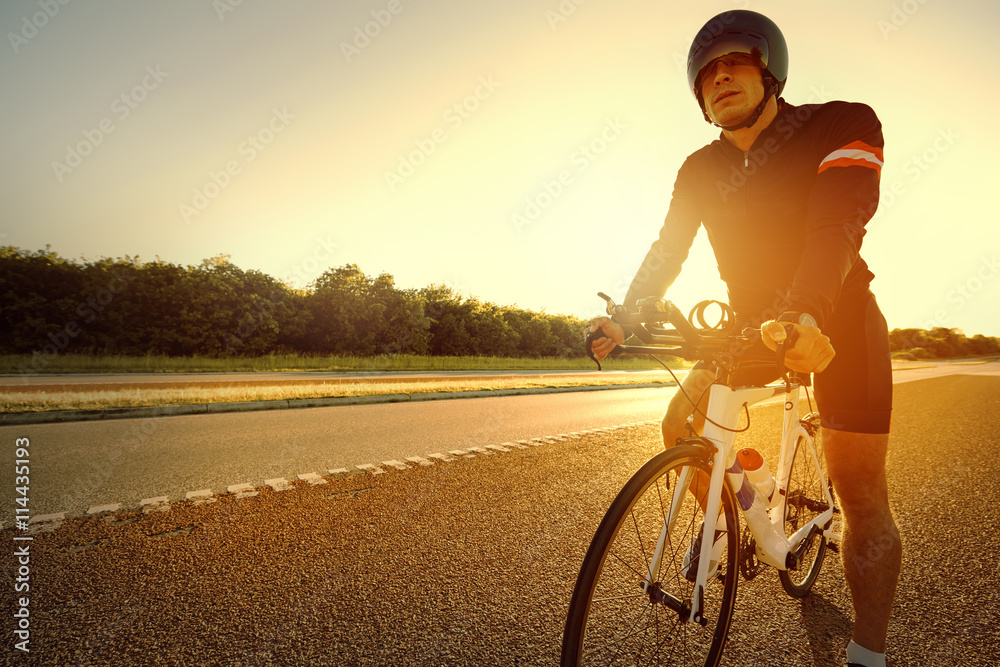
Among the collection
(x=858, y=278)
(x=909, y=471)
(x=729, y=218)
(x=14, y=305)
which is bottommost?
(x=909, y=471)

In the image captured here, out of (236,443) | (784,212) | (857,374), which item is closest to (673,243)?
(784,212)

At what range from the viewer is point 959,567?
2.87 m

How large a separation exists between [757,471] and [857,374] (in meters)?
0.56

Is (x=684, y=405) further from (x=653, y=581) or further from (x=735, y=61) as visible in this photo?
(x=735, y=61)

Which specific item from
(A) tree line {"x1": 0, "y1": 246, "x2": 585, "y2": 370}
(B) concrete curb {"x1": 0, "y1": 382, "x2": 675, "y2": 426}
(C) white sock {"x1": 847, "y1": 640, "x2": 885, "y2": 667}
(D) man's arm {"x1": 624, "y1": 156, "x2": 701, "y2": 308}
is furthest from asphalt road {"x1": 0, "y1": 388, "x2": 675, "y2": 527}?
(A) tree line {"x1": 0, "y1": 246, "x2": 585, "y2": 370}

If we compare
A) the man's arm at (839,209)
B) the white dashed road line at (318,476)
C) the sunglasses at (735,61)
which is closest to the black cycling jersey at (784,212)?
the man's arm at (839,209)

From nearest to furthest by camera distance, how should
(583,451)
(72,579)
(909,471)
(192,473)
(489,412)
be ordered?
(72,579), (192,473), (909,471), (583,451), (489,412)

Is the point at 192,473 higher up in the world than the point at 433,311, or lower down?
lower down

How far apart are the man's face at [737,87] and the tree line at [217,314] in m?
23.1

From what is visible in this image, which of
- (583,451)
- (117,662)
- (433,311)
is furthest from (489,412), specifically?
(433,311)

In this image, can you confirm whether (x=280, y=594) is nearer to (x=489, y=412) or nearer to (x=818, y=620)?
(x=818, y=620)

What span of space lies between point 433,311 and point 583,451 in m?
31.2

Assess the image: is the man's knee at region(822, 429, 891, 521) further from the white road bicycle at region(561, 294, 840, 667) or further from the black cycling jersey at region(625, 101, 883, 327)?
the black cycling jersey at region(625, 101, 883, 327)

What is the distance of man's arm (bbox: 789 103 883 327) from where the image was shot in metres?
1.48
